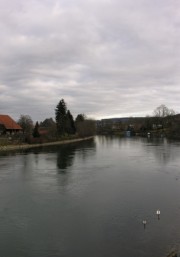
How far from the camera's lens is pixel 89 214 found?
1416cm

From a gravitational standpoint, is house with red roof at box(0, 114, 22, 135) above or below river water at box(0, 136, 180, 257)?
above

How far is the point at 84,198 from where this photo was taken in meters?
17.0

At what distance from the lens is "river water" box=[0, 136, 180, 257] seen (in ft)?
35.0

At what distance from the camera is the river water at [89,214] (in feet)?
35.0

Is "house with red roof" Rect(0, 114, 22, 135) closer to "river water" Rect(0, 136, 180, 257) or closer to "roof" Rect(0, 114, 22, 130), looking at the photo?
"roof" Rect(0, 114, 22, 130)

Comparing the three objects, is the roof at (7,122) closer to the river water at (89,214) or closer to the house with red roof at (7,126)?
Answer: the house with red roof at (7,126)

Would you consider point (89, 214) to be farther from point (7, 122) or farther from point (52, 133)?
point (7, 122)

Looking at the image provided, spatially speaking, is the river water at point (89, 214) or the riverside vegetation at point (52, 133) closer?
the river water at point (89, 214)

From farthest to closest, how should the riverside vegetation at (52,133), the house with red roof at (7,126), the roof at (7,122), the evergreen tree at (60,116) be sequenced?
the evergreen tree at (60,116)
the roof at (7,122)
the house with red roof at (7,126)
the riverside vegetation at (52,133)

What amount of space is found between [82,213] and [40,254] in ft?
13.9

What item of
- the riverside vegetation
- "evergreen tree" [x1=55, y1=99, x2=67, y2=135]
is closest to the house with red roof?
the riverside vegetation

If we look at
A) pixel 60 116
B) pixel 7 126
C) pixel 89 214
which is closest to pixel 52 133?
pixel 60 116

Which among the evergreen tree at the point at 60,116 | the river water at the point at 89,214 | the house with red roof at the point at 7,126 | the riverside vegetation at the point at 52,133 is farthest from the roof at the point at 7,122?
the river water at the point at 89,214

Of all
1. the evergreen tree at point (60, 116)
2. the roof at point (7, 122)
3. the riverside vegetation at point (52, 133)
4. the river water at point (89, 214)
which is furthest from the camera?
the evergreen tree at point (60, 116)
